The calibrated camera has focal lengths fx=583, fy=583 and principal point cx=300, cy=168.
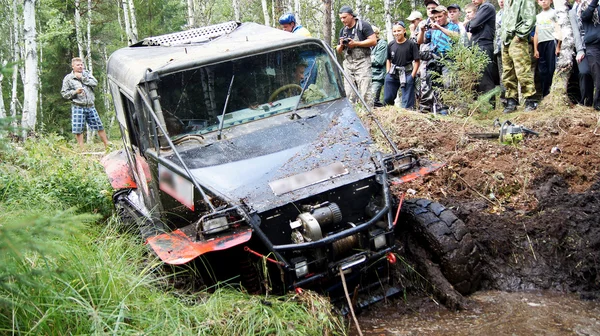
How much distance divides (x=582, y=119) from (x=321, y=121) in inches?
144

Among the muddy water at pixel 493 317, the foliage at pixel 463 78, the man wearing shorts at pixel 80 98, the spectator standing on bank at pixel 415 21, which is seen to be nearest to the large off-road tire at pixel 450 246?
the muddy water at pixel 493 317

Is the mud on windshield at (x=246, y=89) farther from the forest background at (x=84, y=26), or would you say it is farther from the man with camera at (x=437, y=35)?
the forest background at (x=84, y=26)

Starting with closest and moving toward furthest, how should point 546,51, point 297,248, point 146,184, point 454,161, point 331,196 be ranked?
point 297,248 < point 331,196 < point 146,184 < point 454,161 < point 546,51

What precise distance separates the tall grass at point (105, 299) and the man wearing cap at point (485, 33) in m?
6.43

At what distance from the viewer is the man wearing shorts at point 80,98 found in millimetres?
11484

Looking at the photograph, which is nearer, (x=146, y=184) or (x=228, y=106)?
(x=228, y=106)

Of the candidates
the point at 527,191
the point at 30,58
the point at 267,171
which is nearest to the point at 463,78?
the point at 527,191

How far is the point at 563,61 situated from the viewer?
816cm

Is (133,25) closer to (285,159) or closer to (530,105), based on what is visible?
(530,105)

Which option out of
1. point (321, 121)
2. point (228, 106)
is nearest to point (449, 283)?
point (321, 121)

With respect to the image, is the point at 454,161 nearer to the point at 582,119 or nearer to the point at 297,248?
the point at 582,119

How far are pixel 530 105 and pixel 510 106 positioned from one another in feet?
1.02

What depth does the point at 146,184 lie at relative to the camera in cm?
573

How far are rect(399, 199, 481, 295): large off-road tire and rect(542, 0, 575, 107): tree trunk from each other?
13.4 ft
